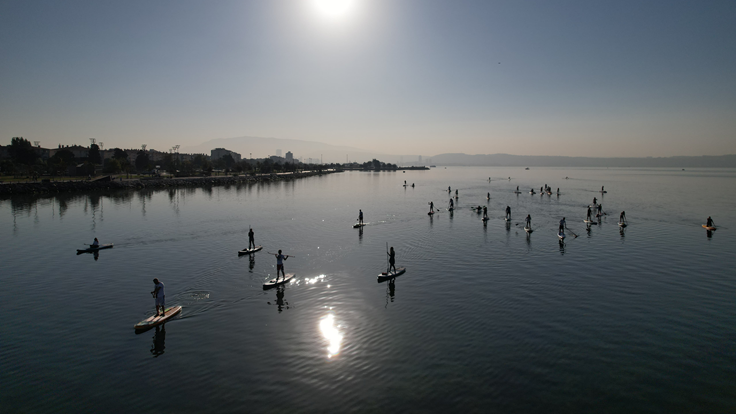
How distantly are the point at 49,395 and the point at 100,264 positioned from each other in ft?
61.8

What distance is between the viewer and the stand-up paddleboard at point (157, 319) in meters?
16.6

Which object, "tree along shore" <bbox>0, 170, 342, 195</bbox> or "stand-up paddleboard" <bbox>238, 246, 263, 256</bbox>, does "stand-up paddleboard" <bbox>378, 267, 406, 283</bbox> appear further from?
"tree along shore" <bbox>0, 170, 342, 195</bbox>

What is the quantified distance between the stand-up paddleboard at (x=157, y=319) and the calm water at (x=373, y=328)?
0.42m

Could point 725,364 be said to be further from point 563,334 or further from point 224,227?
point 224,227

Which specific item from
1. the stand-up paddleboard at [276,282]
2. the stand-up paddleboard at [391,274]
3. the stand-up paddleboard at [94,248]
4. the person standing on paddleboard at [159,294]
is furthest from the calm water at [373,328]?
A: the person standing on paddleboard at [159,294]

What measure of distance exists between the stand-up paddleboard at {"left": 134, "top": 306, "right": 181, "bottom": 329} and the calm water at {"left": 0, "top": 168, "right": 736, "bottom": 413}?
420 millimetres

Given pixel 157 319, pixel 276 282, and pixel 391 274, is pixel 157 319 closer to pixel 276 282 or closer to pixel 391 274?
pixel 276 282

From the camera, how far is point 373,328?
17.2 m

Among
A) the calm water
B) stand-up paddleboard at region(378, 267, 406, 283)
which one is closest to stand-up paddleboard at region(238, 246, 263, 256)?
the calm water

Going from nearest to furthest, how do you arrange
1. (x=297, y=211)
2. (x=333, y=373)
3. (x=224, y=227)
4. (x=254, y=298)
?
(x=333, y=373)
(x=254, y=298)
(x=224, y=227)
(x=297, y=211)

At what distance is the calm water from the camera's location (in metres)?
12.4

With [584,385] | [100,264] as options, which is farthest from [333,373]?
[100,264]

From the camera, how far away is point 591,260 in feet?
97.2

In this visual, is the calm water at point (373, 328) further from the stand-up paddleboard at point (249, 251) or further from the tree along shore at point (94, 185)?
the tree along shore at point (94, 185)
